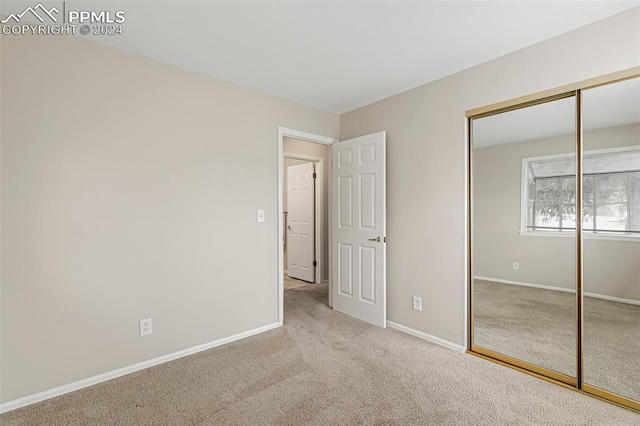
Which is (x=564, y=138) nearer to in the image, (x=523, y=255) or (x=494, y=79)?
(x=494, y=79)

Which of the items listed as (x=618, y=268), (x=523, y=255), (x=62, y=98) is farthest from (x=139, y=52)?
(x=618, y=268)

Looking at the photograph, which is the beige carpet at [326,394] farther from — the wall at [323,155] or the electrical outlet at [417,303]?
the wall at [323,155]

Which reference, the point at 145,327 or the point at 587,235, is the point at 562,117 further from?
the point at 145,327

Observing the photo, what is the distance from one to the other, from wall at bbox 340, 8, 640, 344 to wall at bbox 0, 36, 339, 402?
1.38m

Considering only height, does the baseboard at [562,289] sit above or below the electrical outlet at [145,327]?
above

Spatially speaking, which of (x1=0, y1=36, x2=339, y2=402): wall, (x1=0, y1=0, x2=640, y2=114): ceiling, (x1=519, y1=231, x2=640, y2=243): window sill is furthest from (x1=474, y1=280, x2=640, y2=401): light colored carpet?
(x1=0, y1=36, x2=339, y2=402): wall

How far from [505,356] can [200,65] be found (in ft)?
11.3

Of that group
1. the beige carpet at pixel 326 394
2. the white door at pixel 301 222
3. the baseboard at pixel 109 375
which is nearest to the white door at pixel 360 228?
the beige carpet at pixel 326 394

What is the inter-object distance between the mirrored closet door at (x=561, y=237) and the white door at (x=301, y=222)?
2874 millimetres

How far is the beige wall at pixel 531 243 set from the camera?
197 centimetres

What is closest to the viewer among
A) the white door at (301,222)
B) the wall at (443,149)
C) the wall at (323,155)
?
the wall at (443,149)

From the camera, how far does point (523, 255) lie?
7.90ft

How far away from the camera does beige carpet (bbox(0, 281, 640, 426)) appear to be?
1794 millimetres

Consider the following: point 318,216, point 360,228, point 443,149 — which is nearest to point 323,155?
point 318,216
